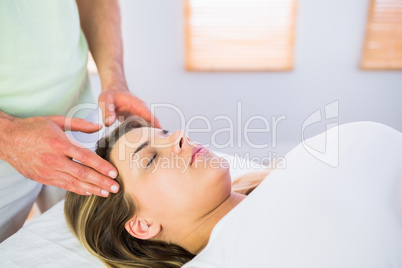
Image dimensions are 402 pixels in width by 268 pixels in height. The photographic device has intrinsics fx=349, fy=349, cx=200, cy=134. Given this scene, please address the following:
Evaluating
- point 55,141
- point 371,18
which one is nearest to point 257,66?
point 371,18

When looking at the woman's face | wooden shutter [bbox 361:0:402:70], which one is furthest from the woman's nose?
wooden shutter [bbox 361:0:402:70]

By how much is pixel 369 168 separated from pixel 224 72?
206cm

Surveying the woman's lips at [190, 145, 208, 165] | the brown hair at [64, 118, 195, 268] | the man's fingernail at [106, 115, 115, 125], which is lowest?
the brown hair at [64, 118, 195, 268]

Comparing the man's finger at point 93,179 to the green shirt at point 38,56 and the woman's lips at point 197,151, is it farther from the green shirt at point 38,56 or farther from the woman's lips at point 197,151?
the green shirt at point 38,56

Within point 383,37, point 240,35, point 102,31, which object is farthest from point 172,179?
point 383,37

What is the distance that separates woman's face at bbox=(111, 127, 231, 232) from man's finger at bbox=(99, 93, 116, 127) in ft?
0.45

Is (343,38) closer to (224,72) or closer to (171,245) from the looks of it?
(224,72)

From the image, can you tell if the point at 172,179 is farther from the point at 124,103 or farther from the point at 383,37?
the point at 383,37

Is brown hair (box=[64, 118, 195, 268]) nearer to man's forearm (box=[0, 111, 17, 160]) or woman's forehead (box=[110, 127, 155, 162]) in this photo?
woman's forehead (box=[110, 127, 155, 162])

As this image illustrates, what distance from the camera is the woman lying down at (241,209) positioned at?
2.57ft

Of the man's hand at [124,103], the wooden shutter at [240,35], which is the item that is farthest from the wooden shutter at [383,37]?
the man's hand at [124,103]

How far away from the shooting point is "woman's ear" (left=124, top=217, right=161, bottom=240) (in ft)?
3.59

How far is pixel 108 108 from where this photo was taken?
4.07 ft

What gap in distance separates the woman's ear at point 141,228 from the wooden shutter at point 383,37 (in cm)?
239
